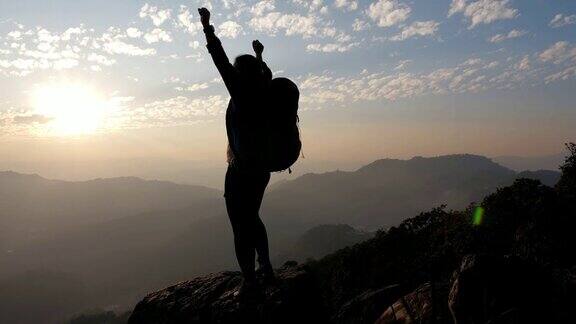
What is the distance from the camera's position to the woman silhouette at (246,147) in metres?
4.30

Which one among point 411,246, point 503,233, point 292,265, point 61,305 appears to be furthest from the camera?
point 61,305

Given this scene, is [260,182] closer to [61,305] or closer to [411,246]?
[411,246]

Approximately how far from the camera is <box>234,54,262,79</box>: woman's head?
4.39 meters

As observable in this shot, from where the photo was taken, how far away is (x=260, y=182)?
16.8ft

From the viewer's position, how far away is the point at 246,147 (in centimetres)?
459

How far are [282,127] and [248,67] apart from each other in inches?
29.1

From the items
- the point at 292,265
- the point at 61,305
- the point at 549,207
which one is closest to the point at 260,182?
the point at 292,265

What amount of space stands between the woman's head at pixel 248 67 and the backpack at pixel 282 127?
198mm

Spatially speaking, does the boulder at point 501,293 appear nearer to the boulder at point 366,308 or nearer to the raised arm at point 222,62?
the boulder at point 366,308

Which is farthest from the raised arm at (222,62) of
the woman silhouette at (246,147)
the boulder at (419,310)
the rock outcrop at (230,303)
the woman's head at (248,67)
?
the boulder at (419,310)

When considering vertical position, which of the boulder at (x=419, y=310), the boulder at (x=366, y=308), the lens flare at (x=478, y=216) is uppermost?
the boulder at (x=419, y=310)

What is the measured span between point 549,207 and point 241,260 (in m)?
24.8

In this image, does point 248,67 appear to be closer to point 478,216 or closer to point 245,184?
point 245,184

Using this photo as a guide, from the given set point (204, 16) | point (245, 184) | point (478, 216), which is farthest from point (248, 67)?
point (478, 216)
